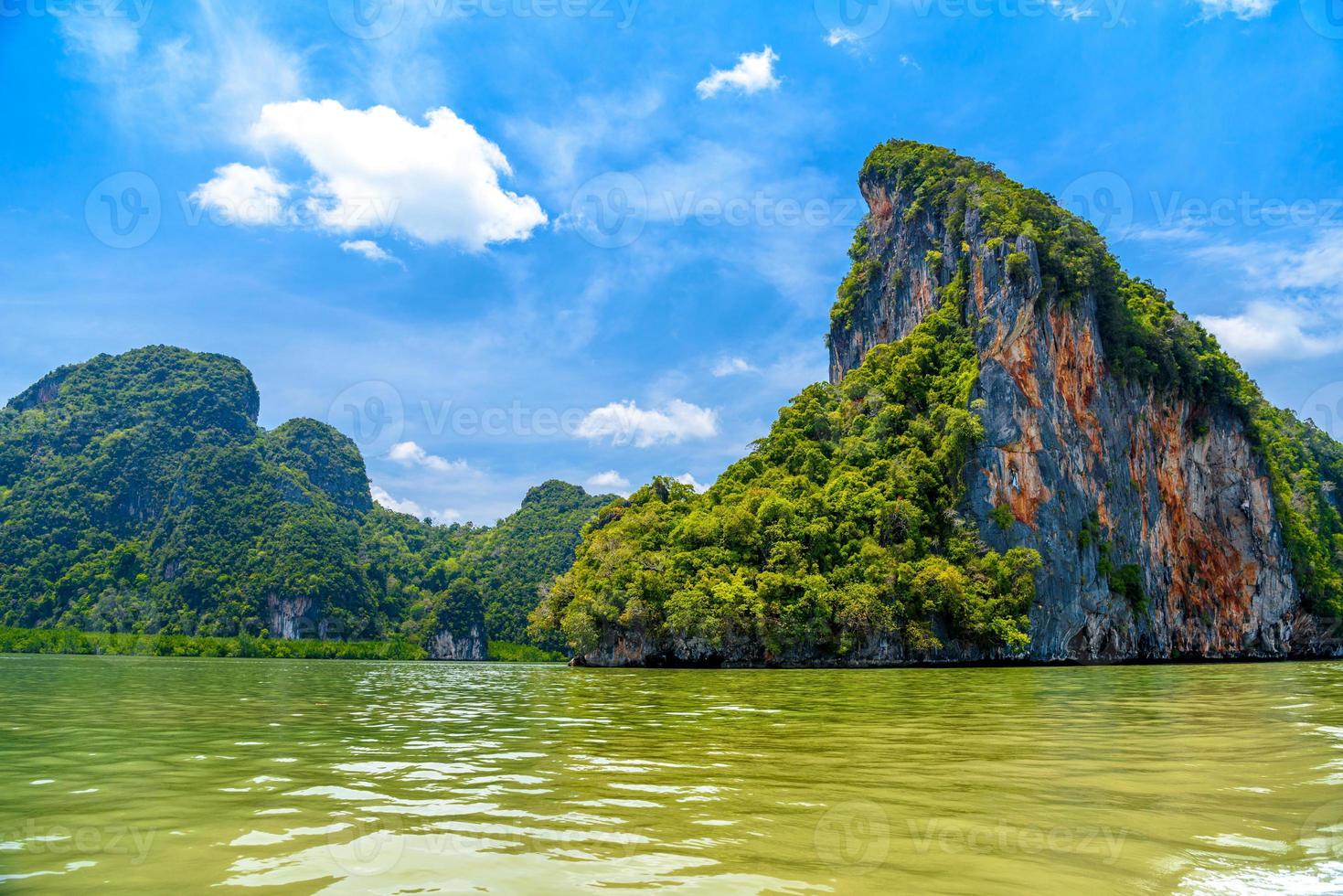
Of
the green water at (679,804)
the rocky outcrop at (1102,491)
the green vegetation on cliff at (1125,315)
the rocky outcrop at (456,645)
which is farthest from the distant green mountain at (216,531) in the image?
the green water at (679,804)

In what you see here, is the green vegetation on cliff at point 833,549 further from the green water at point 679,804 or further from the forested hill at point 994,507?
the green water at point 679,804

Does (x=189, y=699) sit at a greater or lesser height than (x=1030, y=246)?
lesser

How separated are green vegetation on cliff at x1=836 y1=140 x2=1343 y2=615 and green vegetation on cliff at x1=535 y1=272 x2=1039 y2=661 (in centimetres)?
614

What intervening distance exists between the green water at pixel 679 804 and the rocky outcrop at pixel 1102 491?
114 ft

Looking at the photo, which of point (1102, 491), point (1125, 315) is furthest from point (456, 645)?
point (1125, 315)

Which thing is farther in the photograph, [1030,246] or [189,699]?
[1030,246]

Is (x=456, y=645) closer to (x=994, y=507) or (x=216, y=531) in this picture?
(x=216, y=531)

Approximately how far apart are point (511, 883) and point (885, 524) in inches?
1678

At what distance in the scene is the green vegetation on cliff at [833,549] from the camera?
41219 mm

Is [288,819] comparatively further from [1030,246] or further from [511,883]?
[1030,246]

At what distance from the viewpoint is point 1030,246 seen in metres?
49.4

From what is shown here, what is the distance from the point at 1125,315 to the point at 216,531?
312 feet

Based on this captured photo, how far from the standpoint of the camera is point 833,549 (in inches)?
1763

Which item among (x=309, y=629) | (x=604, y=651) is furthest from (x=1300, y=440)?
(x=309, y=629)
